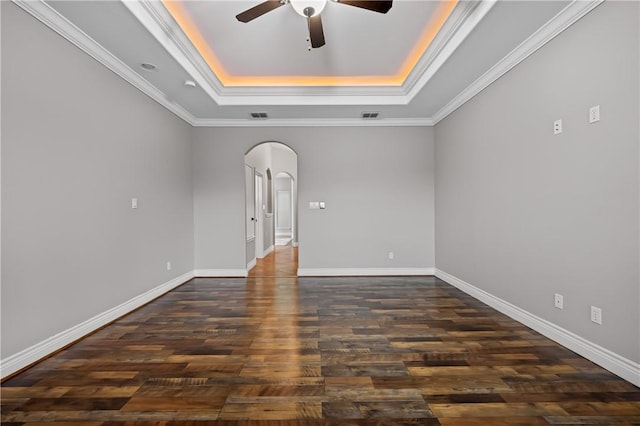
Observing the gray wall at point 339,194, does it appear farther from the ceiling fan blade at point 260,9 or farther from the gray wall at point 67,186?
the ceiling fan blade at point 260,9

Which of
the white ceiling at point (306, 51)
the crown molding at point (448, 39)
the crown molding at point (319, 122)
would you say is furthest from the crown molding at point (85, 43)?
the crown molding at point (448, 39)

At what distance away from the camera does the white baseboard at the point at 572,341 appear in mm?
2014

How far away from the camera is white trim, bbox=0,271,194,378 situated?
2.11 meters

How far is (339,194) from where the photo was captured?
5266mm

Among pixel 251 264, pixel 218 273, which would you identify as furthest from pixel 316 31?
pixel 251 264

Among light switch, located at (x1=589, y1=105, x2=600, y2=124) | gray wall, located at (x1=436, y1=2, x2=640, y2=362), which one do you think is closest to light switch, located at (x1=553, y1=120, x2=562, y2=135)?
gray wall, located at (x1=436, y1=2, x2=640, y2=362)

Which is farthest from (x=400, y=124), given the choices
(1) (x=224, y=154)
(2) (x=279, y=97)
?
(1) (x=224, y=154)

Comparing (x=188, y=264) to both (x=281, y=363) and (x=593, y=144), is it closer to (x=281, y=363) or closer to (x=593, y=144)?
(x=281, y=363)

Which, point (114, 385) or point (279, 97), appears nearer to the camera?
point (114, 385)

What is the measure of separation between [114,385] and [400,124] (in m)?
5.03

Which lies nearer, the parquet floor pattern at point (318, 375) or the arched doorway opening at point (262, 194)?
the parquet floor pattern at point (318, 375)

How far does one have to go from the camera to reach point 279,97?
441 cm

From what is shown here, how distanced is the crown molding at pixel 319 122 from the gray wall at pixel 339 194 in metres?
0.09

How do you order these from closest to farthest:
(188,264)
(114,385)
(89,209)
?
(114,385), (89,209), (188,264)
